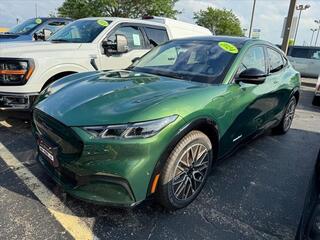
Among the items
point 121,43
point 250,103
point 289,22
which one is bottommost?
point 250,103

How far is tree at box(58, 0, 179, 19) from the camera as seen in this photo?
70.5ft

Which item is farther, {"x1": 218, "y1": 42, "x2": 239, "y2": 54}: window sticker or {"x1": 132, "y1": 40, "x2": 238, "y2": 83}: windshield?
{"x1": 218, "y1": 42, "x2": 239, "y2": 54}: window sticker

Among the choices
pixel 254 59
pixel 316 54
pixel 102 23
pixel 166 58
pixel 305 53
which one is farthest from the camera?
pixel 305 53

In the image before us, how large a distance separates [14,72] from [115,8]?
20.4 meters

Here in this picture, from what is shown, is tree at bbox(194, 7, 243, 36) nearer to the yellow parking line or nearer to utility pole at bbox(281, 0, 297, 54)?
utility pole at bbox(281, 0, 297, 54)

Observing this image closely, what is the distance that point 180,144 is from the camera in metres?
2.37

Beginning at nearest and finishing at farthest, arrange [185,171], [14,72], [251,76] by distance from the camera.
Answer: [185,171] → [251,76] → [14,72]

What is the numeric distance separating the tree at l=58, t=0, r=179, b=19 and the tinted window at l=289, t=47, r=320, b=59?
12.3m

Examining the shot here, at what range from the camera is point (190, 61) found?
3.38 m

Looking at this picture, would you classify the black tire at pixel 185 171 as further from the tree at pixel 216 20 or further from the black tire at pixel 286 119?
the tree at pixel 216 20

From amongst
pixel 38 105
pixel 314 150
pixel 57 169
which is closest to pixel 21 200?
pixel 57 169

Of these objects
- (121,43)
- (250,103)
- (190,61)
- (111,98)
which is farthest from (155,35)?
(111,98)

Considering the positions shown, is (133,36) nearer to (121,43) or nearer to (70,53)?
(121,43)

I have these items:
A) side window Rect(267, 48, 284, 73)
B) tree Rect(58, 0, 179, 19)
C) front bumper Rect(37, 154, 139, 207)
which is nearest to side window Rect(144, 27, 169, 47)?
side window Rect(267, 48, 284, 73)
